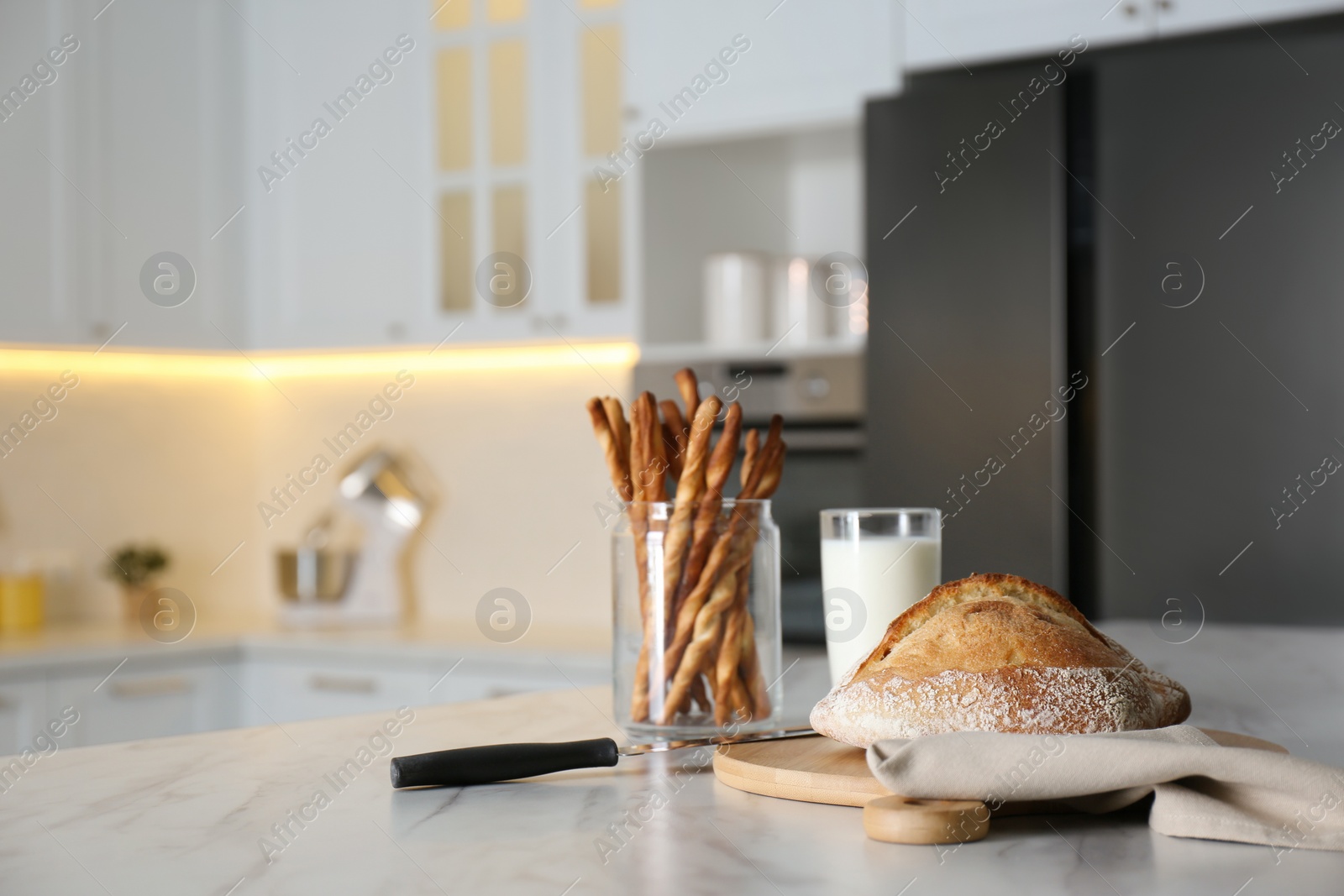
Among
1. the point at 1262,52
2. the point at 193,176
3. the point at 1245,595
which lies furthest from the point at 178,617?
the point at 1262,52

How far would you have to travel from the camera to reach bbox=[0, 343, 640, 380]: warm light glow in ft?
9.63

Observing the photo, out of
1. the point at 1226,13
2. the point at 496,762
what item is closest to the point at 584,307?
the point at 1226,13

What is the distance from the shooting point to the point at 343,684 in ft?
8.73

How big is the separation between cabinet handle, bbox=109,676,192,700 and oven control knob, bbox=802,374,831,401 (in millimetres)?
1487

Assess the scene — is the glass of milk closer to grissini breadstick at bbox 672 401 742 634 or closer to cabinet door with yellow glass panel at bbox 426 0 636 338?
grissini breadstick at bbox 672 401 742 634

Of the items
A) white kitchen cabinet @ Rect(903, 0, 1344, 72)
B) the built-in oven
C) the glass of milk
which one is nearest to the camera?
the glass of milk

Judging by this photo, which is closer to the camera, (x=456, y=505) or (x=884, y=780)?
(x=884, y=780)

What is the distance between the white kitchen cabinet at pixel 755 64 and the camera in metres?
2.39

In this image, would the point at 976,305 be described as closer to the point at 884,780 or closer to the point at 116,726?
the point at 884,780

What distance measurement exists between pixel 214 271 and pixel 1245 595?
2495 mm

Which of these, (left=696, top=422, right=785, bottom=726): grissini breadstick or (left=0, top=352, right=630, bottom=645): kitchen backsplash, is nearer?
(left=696, top=422, right=785, bottom=726): grissini breadstick

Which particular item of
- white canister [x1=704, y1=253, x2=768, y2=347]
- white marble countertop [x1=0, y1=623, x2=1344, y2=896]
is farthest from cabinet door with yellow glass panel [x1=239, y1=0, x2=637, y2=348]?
white marble countertop [x1=0, y1=623, x2=1344, y2=896]

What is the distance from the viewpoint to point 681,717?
864 millimetres

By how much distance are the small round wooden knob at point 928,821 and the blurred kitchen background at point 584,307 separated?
5.10 feet
